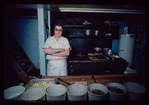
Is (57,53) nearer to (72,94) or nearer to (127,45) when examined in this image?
(72,94)

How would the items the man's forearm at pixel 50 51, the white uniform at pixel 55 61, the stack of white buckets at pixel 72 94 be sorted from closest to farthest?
the stack of white buckets at pixel 72 94, the man's forearm at pixel 50 51, the white uniform at pixel 55 61

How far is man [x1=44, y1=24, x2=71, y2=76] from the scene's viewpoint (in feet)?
7.14

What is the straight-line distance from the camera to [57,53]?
218cm

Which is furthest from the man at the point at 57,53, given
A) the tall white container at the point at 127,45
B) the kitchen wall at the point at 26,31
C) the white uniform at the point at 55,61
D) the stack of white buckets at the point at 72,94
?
the tall white container at the point at 127,45

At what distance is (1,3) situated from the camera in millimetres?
644

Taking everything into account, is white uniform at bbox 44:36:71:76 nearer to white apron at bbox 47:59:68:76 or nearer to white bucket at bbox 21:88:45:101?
white apron at bbox 47:59:68:76

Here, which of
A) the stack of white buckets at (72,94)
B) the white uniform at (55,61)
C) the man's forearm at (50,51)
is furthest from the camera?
the white uniform at (55,61)

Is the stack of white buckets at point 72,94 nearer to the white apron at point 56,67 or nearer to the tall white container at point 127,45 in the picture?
the white apron at point 56,67

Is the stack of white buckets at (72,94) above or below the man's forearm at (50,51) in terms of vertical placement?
below

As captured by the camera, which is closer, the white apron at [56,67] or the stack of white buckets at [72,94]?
the stack of white buckets at [72,94]

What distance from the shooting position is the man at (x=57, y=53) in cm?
218

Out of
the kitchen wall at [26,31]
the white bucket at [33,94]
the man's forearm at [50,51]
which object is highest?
the kitchen wall at [26,31]

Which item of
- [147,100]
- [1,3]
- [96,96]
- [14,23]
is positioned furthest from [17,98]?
[14,23]

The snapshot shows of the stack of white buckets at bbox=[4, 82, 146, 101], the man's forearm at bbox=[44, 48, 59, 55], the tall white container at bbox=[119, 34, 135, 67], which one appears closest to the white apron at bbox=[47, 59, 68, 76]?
the man's forearm at bbox=[44, 48, 59, 55]
